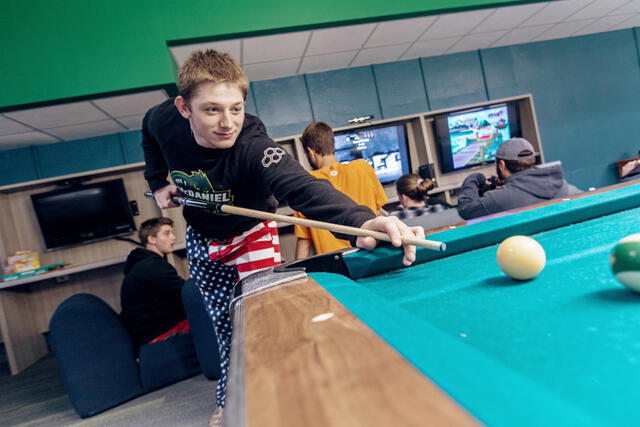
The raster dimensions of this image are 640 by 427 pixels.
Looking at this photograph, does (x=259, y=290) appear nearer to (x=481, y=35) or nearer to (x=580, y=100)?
(x=481, y=35)

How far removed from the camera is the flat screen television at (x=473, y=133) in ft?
15.9

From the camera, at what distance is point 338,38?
3838mm

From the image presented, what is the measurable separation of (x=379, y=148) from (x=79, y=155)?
3.55 meters

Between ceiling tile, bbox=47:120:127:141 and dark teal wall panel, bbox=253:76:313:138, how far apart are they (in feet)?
5.40

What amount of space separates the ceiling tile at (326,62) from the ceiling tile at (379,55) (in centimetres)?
12

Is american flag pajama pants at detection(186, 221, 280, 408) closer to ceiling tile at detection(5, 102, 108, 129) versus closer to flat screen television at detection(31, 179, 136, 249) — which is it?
ceiling tile at detection(5, 102, 108, 129)

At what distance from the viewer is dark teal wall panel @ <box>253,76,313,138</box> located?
475 cm

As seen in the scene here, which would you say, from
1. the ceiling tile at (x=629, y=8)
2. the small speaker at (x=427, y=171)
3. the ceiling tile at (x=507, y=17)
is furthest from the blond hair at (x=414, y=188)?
the ceiling tile at (x=629, y=8)

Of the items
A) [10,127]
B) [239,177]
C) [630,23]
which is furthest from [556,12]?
[10,127]

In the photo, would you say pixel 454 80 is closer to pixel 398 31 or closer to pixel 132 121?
pixel 398 31

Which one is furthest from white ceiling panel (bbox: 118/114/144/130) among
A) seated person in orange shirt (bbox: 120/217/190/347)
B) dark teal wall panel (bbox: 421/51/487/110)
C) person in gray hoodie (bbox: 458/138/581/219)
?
dark teal wall panel (bbox: 421/51/487/110)

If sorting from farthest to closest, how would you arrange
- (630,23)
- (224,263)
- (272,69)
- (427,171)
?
(630,23), (427,171), (272,69), (224,263)

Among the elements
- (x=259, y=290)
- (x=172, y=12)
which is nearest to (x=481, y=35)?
(x=172, y=12)

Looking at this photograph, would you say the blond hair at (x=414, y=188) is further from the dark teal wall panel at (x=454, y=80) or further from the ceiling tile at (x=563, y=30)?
the ceiling tile at (x=563, y=30)
